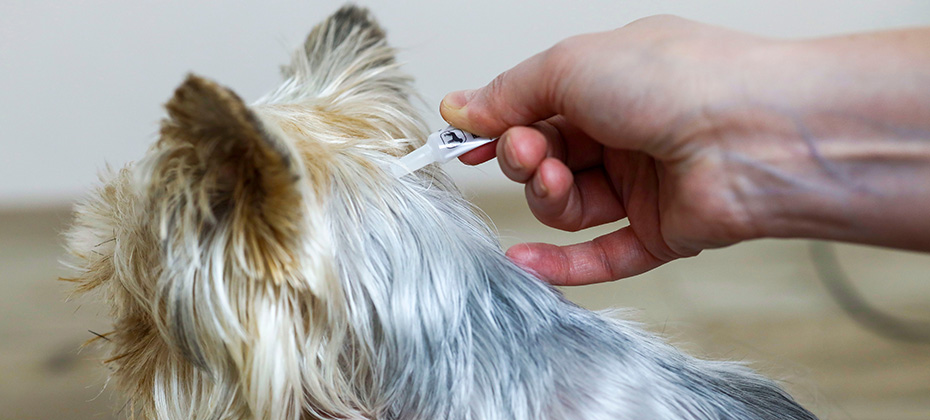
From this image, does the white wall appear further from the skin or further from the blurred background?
the skin

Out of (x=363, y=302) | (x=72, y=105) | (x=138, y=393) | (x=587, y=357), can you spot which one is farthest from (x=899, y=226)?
(x=72, y=105)

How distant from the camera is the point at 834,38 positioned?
2.39 ft

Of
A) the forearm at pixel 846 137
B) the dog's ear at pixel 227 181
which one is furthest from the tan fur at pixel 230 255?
the forearm at pixel 846 137

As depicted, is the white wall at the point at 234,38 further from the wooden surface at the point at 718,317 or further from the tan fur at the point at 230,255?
the tan fur at the point at 230,255

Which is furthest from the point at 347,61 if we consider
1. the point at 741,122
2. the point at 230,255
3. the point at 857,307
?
the point at 857,307

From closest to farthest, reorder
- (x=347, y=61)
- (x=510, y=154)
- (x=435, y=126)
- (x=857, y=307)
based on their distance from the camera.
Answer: (x=510, y=154)
(x=347, y=61)
(x=435, y=126)
(x=857, y=307)

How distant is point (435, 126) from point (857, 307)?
1.31 m

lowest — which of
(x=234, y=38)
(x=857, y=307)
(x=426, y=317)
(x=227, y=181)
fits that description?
(x=857, y=307)

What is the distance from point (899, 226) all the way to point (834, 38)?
0.73ft

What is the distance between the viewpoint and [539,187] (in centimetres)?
92

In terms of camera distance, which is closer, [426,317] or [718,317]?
[426,317]

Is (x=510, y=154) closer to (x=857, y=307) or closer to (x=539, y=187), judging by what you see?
(x=539, y=187)

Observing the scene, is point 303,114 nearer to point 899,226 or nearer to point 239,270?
point 239,270

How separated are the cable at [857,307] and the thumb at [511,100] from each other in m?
1.40
